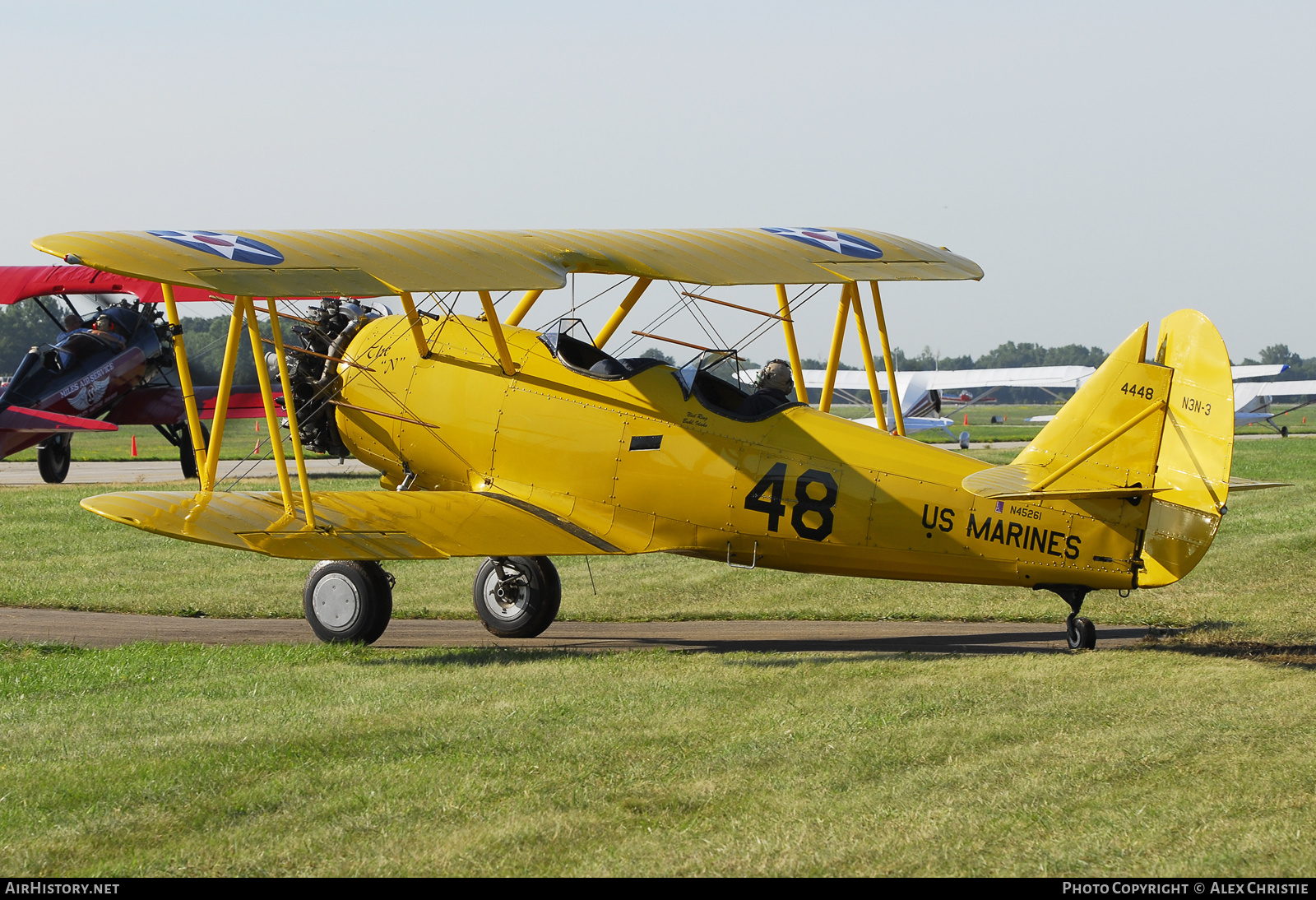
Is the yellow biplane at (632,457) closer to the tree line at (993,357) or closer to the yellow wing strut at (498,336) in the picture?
the yellow wing strut at (498,336)

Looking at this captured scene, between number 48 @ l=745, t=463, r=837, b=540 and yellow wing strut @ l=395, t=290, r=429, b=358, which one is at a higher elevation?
yellow wing strut @ l=395, t=290, r=429, b=358

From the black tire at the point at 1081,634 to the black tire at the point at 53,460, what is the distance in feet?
69.4

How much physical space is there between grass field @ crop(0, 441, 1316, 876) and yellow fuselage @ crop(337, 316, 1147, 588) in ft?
2.65

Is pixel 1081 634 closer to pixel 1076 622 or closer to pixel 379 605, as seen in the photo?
pixel 1076 622

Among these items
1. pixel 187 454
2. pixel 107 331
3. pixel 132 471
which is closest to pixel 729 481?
pixel 187 454

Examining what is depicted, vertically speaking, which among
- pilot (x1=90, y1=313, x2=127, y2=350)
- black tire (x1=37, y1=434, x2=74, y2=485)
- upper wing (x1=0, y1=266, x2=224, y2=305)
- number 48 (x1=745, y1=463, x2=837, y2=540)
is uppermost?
upper wing (x1=0, y1=266, x2=224, y2=305)

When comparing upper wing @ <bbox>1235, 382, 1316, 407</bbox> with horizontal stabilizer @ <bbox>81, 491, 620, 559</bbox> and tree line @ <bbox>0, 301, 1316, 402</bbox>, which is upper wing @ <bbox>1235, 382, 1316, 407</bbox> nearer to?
tree line @ <bbox>0, 301, 1316, 402</bbox>

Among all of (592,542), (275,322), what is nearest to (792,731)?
(592,542)

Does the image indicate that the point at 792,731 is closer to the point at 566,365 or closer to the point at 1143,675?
the point at 1143,675

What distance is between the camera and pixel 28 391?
23.7 m

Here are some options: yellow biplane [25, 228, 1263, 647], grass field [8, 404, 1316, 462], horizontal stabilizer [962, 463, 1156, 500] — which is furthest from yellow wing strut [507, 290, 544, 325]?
grass field [8, 404, 1316, 462]

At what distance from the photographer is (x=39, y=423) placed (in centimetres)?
2283

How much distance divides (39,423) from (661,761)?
2032cm

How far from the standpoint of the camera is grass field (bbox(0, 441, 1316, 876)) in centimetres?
477
